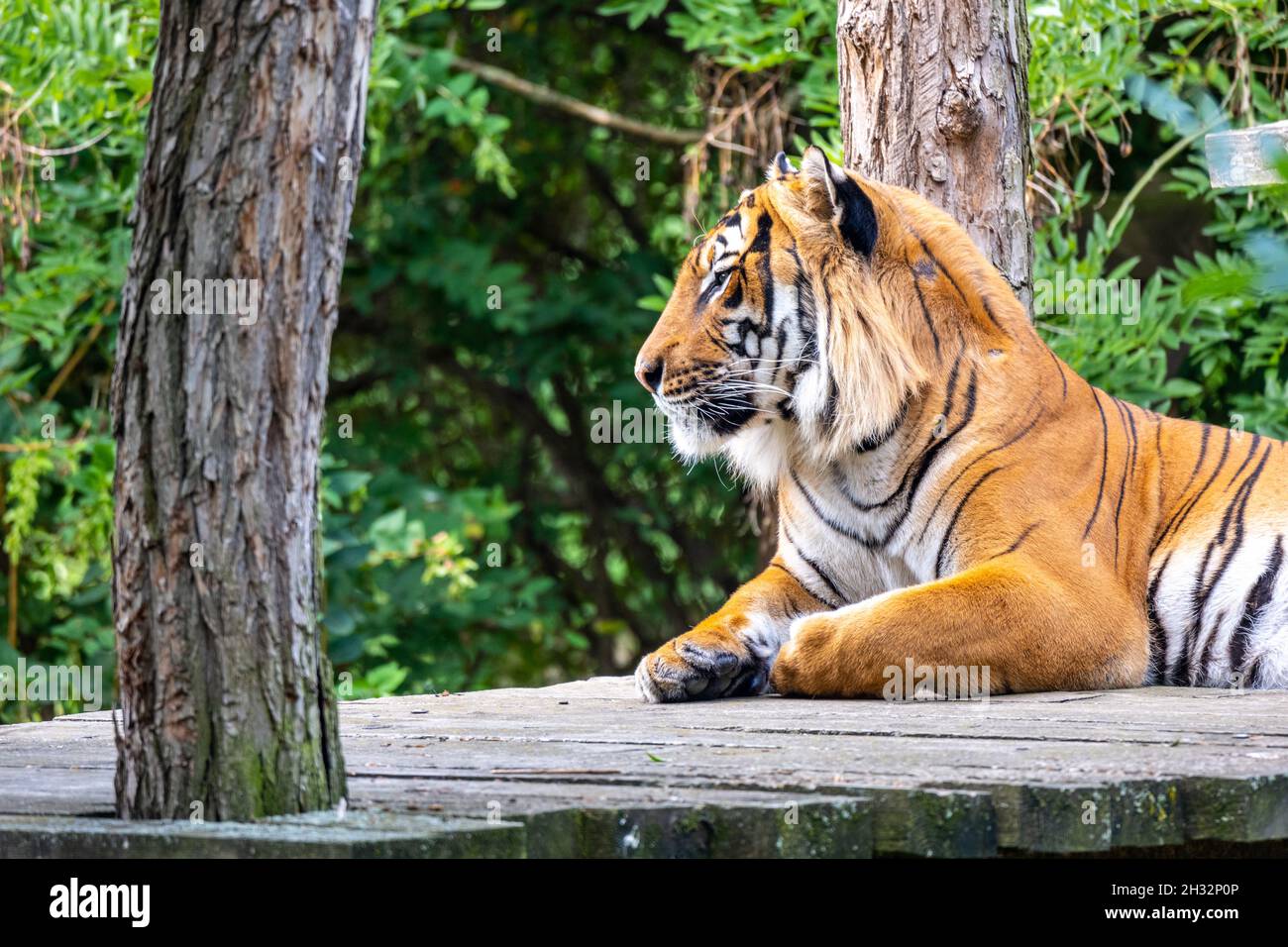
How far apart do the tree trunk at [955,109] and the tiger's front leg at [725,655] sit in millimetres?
1353

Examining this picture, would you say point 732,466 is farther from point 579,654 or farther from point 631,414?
point 579,654

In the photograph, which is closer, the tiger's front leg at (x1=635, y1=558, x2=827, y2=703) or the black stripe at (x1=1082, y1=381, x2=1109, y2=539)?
the tiger's front leg at (x1=635, y1=558, x2=827, y2=703)

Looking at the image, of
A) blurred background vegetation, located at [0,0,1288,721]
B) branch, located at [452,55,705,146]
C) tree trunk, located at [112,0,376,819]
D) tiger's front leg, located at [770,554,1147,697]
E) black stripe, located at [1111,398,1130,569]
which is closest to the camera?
tree trunk, located at [112,0,376,819]

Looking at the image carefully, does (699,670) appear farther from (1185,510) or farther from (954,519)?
(1185,510)

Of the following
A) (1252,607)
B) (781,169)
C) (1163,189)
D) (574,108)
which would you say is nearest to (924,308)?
(781,169)

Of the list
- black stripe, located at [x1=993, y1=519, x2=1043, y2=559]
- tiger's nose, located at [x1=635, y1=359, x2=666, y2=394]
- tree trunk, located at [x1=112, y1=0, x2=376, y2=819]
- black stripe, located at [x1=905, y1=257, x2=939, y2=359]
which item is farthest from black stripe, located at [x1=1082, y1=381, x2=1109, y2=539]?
tree trunk, located at [x1=112, y1=0, x2=376, y2=819]

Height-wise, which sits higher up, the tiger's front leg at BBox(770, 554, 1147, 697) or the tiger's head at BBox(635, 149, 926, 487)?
the tiger's head at BBox(635, 149, 926, 487)

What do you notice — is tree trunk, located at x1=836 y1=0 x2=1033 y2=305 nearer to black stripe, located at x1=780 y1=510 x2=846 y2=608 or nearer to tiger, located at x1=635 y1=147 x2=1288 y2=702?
tiger, located at x1=635 y1=147 x2=1288 y2=702

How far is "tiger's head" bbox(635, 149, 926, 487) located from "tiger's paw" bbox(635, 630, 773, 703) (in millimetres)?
554

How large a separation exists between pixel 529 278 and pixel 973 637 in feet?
20.4

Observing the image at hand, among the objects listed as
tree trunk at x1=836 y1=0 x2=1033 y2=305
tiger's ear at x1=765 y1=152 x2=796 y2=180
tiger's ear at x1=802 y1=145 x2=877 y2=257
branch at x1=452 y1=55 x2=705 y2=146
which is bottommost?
tiger's ear at x1=802 y1=145 x2=877 y2=257

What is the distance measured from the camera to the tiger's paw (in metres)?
3.50

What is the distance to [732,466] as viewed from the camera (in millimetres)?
4098
